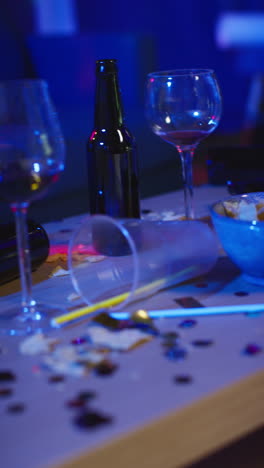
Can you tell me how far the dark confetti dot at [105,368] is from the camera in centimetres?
57

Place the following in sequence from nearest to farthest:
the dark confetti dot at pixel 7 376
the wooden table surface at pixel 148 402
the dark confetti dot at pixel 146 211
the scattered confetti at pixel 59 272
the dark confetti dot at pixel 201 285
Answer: the wooden table surface at pixel 148 402
the dark confetti dot at pixel 7 376
the dark confetti dot at pixel 201 285
the scattered confetti at pixel 59 272
the dark confetti dot at pixel 146 211

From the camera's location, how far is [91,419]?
490mm

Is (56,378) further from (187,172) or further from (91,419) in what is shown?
(187,172)

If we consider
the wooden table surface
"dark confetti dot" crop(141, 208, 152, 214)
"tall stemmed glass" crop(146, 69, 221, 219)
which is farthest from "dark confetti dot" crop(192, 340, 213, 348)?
"dark confetti dot" crop(141, 208, 152, 214)

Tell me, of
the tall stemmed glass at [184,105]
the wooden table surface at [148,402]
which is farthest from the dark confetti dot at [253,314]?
the tall stemmed glass at [184,105]

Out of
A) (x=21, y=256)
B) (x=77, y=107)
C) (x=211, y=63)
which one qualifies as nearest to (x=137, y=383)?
(x=21, y=256)

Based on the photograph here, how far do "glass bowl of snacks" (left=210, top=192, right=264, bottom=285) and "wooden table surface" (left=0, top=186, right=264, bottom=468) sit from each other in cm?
9

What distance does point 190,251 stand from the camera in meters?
0.74

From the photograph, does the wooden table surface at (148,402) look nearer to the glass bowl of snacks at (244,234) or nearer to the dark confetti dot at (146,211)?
the glass bowl of snacks at (244,234)

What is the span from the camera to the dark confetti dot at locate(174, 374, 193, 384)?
21.5 inches

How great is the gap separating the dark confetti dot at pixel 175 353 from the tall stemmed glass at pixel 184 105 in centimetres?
40

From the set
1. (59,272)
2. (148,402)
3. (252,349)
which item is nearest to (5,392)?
(148,402)

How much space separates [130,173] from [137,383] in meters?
0.44

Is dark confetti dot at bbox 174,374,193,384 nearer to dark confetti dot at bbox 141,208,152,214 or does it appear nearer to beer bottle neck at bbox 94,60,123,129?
beer bottle neck at bbox 94,60,123,129
